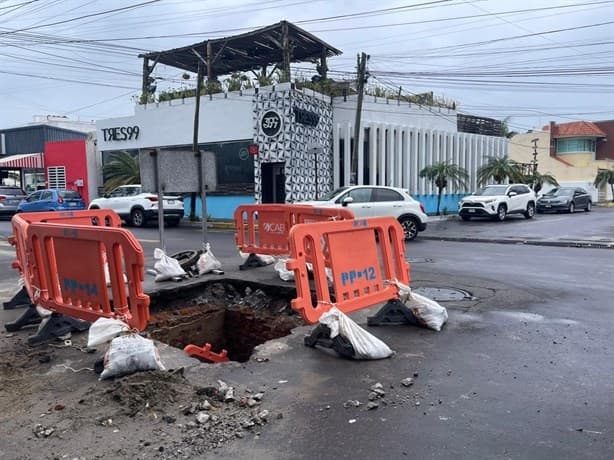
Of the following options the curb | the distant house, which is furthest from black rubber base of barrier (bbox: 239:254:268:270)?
the distant house

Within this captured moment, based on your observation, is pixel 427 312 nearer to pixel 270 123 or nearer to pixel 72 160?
pixel 270 123

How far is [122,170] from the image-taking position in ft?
90.4

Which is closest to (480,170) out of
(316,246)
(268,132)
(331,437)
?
(268,132)

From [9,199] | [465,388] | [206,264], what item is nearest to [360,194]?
[206,264]

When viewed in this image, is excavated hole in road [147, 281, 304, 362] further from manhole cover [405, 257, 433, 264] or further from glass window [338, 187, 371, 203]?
glass window [338, 187, 371, 203]

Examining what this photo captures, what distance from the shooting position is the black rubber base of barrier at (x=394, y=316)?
605 cm

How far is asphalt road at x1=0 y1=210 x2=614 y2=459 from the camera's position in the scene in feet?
11.0

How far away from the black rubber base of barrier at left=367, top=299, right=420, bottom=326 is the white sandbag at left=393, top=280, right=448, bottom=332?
0.06m

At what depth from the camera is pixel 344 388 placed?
4254 mm

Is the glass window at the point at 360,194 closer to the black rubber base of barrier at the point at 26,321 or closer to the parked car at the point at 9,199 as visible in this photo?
the black rubber base of barrier at the point at 26,321

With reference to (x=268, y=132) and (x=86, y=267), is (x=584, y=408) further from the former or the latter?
(x=268, y=132)

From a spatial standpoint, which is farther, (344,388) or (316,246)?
(316,246)

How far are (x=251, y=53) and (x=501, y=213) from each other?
560 inches

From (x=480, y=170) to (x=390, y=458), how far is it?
93.2ft
